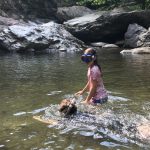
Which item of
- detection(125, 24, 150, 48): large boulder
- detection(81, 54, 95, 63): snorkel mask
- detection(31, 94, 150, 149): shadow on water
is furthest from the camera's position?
detection(125, 24, 150, 48): large boulder

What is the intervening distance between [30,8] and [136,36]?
15431 mm

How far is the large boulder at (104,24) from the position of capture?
38812mm

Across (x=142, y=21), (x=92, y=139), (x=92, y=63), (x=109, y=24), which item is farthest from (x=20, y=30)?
(x=92, y=139)

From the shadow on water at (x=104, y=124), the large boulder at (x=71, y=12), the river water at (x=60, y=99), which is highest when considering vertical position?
the large boulder at (x=71, y=12)

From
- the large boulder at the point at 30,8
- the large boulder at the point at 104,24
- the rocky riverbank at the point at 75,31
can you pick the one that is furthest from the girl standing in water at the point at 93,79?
the large boulder at the point at 30,8

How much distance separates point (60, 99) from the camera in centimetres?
1483

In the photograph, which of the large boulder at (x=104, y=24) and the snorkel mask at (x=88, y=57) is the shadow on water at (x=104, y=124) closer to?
the snorkel mask at (x=88, y=57)

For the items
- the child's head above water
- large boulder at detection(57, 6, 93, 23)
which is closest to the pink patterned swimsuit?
the child's head above water

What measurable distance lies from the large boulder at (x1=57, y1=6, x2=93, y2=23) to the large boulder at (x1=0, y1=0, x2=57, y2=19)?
144 cm

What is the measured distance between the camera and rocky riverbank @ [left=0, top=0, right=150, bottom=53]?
1416 inches

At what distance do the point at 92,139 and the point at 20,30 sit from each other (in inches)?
1091

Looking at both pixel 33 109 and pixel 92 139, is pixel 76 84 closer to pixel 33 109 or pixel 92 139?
pixel 33 109

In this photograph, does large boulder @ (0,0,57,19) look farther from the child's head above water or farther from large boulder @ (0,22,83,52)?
the child's head above water

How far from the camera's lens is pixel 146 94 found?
15.5m
